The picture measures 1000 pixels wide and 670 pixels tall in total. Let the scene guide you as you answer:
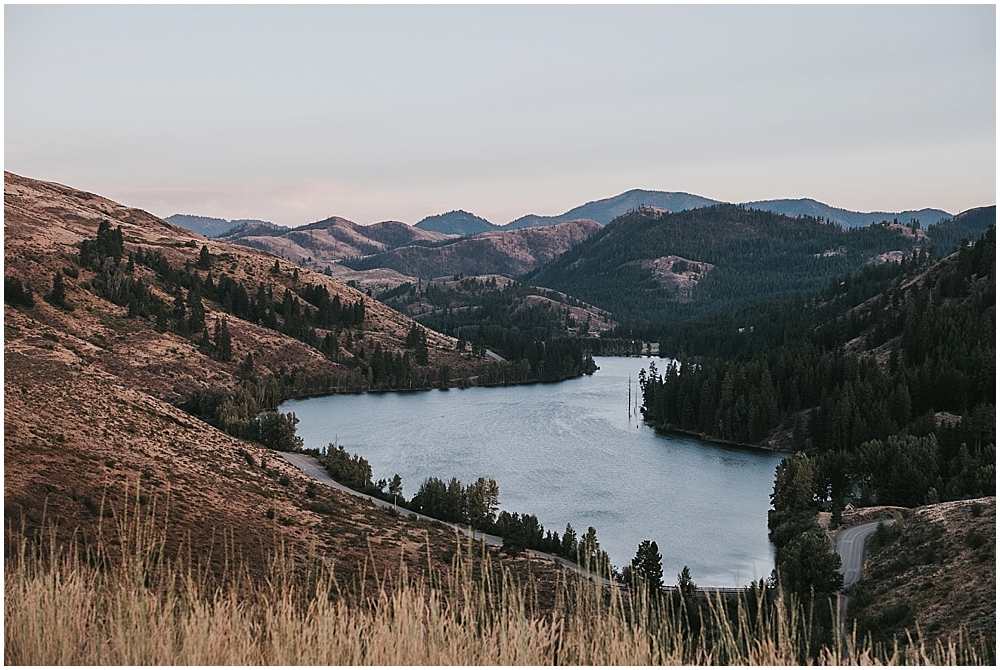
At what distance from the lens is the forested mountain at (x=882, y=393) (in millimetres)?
61250

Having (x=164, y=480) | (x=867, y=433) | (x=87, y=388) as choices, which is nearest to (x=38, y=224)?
(x=87, y=388)

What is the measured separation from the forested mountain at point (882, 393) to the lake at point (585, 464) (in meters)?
4.96

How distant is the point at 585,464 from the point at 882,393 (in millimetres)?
30595

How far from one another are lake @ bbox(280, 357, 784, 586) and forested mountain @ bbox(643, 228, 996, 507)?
496cm

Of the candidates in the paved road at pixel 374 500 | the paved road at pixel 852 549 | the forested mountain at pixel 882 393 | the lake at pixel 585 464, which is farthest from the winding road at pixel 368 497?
the forested mountain at pixel 882 393

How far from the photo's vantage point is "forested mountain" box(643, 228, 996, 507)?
201 ft

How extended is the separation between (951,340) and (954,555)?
60366 mm

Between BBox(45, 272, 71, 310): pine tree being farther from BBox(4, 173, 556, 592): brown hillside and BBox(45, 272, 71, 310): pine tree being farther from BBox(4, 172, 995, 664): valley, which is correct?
BBox(4, 173, 556, 592): brown hillside

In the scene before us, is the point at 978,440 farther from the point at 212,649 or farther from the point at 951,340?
the point at 212,649

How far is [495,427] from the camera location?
95125 millimetres

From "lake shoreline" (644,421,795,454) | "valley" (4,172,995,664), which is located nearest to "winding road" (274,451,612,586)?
"valley" (4,172,995,664)

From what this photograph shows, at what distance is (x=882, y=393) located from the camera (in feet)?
277

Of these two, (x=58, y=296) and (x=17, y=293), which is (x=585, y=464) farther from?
(x=58, y=296)

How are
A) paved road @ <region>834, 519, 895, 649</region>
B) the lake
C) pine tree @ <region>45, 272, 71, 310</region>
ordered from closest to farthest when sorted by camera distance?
1. paved road @ <region>834, 519, 895, 649</region>
2. the lake
3. pine tree @ <region>45, 272, 71, 310</region>
